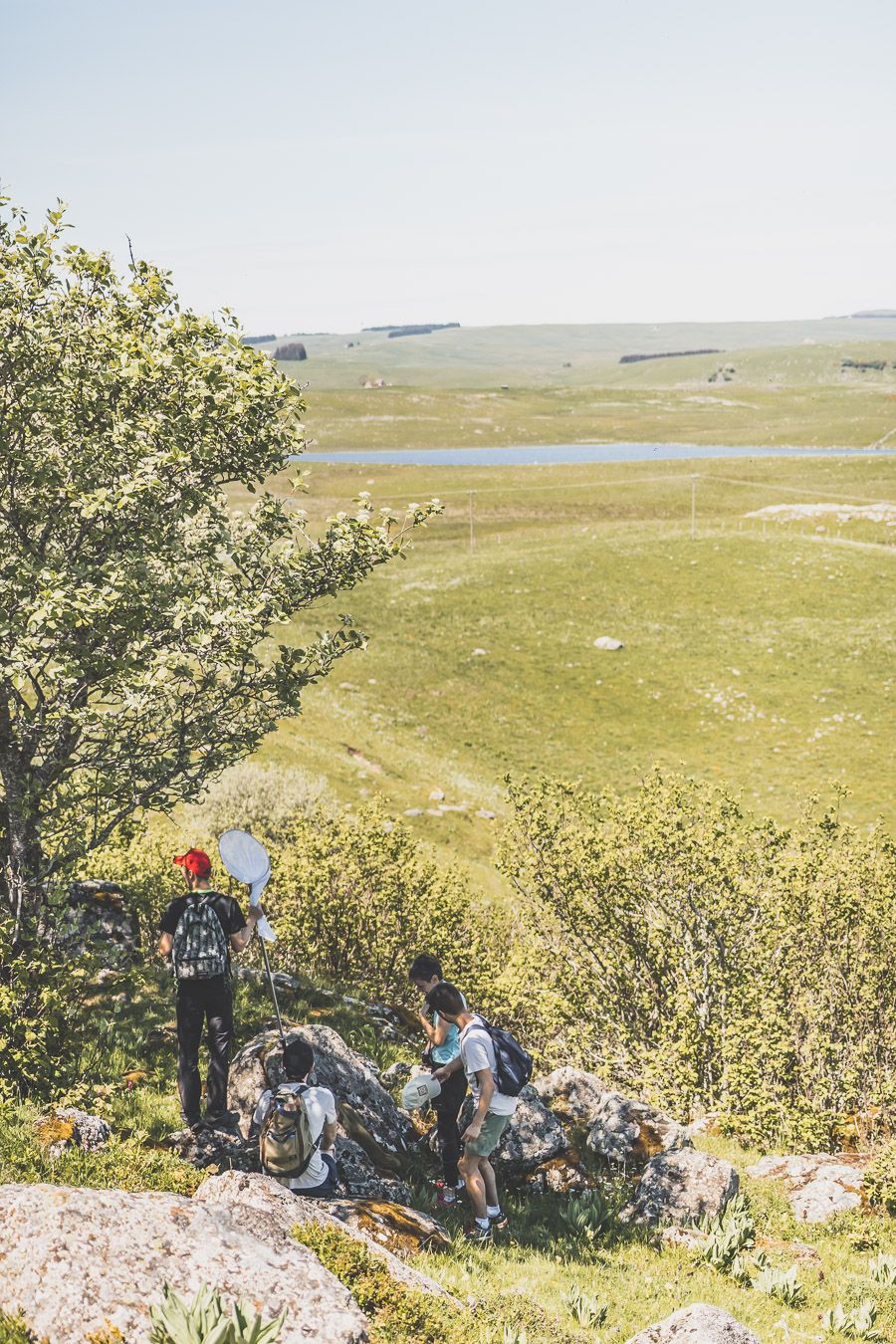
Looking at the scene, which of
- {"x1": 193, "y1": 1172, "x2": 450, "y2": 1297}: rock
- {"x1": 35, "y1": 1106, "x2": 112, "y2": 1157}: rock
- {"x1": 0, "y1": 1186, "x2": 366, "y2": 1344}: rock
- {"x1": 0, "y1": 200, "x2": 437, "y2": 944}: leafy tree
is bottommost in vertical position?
{"x1": 35, "y1": 1106, "x2": 112, "y2": 1157}: rock

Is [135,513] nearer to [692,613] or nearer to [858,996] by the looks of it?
[858,996]

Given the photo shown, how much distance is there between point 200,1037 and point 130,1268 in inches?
169

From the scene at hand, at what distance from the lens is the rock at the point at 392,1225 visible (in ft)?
28.0

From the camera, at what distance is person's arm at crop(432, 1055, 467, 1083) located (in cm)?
1019

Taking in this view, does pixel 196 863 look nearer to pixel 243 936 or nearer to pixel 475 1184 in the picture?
pixel 243 936

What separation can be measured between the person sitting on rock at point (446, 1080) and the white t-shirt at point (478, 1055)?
0.60 metres

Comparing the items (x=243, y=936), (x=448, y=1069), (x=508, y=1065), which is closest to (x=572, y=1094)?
(x=448, y=1069)

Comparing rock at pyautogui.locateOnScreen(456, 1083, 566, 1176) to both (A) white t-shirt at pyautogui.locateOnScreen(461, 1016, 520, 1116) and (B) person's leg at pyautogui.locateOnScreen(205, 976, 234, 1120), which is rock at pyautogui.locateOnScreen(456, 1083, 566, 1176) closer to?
(A) white t-shirt at pyautogui.locateOnScreen(461, 1016, 520, 1116)

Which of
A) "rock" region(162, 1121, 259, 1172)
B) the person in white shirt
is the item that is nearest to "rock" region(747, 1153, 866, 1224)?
the person in white shirt

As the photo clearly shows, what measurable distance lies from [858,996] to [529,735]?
32178mm

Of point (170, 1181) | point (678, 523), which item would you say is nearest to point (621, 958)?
point (170, 1181)

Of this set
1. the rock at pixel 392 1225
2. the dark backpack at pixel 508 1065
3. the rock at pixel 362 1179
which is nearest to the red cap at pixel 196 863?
the rock at pixel 362 1179

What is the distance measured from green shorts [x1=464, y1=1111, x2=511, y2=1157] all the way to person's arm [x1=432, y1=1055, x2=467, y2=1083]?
0.67 metres

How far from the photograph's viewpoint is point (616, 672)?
56812 millimetres
